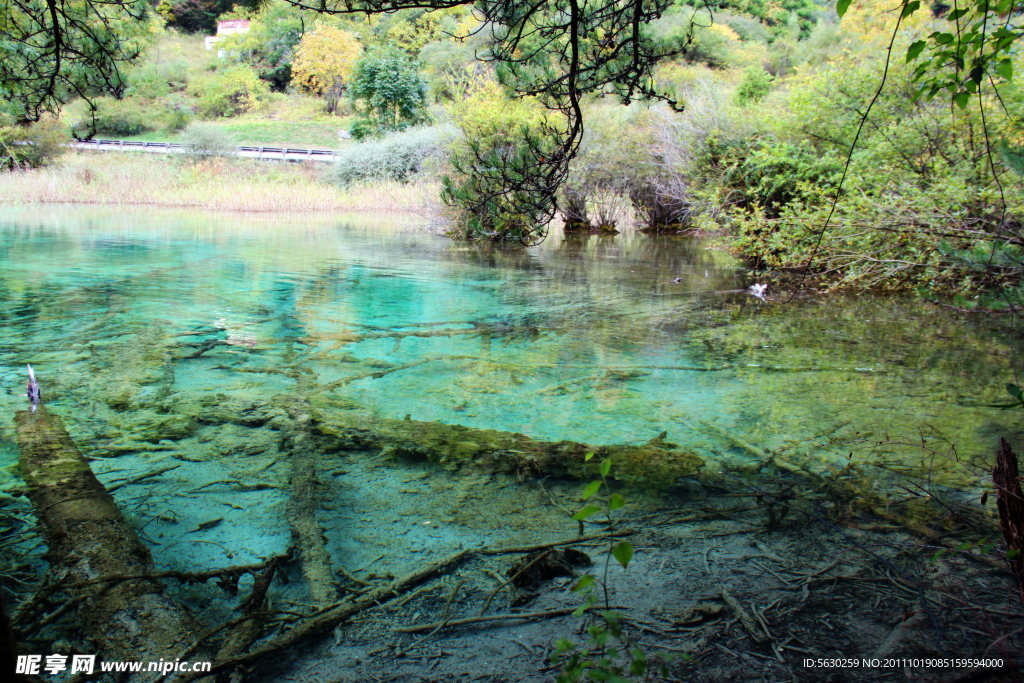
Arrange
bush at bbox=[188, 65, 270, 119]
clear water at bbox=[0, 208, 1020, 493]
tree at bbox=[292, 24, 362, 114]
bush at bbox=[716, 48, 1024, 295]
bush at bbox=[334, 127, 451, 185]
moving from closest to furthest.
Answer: clear water at bbox=[0, 208, 1020, 493], bush at bbox=[716, 48, 1024, 295], bush at bbox=[334, 127, 451, 185], tree at bbox=[292, 24, 362, 114], bush at bbox=[188, 65, 270, 119]

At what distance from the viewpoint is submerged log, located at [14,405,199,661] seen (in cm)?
198

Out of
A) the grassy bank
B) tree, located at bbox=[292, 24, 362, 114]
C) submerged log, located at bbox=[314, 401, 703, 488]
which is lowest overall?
submerged log, located at bbox=[314, 401, 703, 488]

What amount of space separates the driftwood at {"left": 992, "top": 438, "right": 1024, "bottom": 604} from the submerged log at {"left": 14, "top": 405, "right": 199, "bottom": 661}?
2421 millimetres

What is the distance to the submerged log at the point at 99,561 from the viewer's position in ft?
6.51

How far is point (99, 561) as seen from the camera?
91.0 inches

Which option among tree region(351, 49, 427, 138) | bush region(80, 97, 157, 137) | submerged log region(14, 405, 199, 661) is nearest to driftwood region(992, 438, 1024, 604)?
submerged log region(14, 405, 199, 661)

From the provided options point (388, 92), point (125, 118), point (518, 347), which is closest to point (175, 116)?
point (125, 118)

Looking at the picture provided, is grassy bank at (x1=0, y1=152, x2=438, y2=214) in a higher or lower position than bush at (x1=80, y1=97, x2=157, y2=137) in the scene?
lower

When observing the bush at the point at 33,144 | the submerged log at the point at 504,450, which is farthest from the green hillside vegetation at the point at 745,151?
the bush at the point at 33,144

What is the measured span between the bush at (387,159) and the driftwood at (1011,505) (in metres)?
26.0

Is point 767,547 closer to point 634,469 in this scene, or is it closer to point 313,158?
point 634,469

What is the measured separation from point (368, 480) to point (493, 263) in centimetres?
958

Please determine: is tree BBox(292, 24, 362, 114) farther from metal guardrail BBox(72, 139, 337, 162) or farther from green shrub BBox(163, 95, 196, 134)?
metal guardrail BBox(72, 139, 337, 162)

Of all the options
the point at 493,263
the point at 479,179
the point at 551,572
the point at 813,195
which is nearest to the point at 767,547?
the point at 551,572
